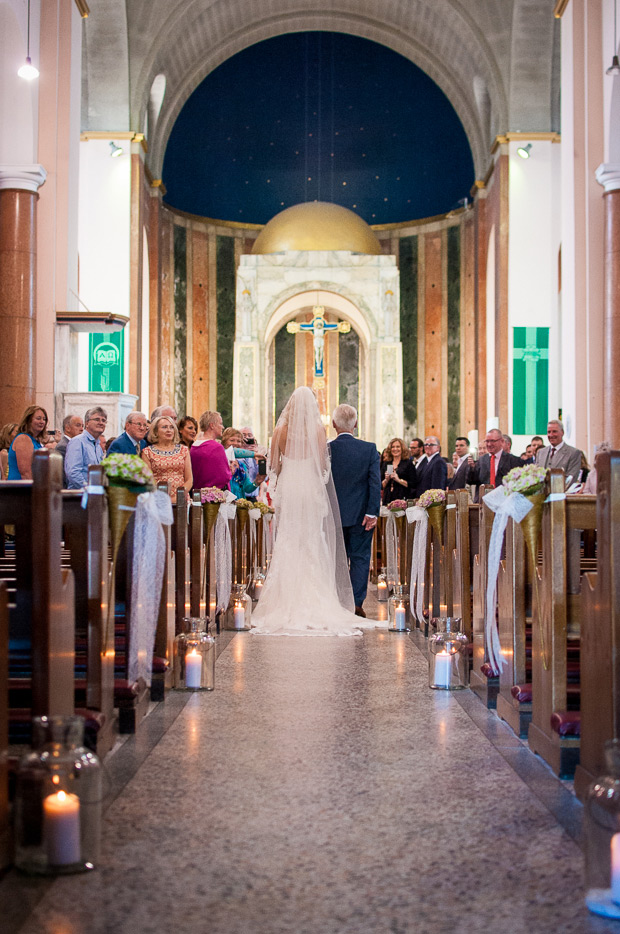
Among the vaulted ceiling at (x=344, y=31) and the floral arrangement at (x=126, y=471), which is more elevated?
the vaulted ceiling at (x=344, y=31)

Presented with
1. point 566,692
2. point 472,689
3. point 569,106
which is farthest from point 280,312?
point 566,692

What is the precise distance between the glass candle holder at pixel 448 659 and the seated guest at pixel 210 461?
2.89 metres

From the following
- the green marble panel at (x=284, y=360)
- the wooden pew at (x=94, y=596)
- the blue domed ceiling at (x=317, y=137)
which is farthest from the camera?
the green marble panel at (x=284, y=360)

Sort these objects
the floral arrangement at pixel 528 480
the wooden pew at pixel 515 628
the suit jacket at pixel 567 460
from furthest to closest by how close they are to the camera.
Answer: the suit jacket at pixel 567 460
the wooden pew at pixel 515 628
the floral arrangement at pixel 528 480

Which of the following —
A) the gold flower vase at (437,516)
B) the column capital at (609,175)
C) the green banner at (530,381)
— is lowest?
the gold flower vase at (437,516)

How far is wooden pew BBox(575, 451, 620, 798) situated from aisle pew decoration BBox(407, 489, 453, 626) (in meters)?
2.96

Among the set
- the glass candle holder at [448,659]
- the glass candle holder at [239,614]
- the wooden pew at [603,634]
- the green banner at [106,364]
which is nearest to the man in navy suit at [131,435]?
the glass candle holder at [239,614]

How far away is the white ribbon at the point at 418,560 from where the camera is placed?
22.1 feet

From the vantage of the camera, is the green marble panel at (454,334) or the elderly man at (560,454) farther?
the green marble panel at (454,334)

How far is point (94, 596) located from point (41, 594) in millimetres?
745

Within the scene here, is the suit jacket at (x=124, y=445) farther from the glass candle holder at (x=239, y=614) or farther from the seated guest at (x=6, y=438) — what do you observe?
the glass candle holder at (x=239, y=614)

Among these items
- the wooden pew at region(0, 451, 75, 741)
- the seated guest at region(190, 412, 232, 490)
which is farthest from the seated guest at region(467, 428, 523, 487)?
the wooden pew at region(0, 451, 75, 741)

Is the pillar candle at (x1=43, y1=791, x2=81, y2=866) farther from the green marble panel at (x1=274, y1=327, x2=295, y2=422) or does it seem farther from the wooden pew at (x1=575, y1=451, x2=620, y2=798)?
the green marble panel at (x1=274, y1=327, x2=295, y2=422)

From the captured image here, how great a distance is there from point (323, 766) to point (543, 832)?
3.04 ft
